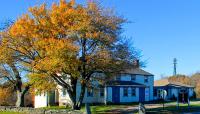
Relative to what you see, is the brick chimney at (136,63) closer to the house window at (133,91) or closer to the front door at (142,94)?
the house window at (133,91)

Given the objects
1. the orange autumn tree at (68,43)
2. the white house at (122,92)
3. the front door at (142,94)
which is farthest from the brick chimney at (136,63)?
the front door at (142,94)

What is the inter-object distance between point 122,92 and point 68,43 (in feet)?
91.5

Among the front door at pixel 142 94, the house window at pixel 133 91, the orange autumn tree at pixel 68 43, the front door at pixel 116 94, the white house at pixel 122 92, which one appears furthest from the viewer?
the front door at pixel 142 94

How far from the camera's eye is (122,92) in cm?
6662

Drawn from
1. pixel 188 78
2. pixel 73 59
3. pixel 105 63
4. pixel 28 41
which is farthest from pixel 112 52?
pixel 188 78

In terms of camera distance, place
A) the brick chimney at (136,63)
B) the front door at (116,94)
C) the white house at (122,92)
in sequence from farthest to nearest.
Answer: the front door at (116,94)
the white house at (122,92)
the brick chimney at (136,63)

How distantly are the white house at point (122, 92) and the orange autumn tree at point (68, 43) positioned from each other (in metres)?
16.8

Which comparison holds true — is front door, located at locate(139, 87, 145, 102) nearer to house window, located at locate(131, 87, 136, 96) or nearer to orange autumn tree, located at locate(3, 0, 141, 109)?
house window, located at locate(131, 87, 136, 96)

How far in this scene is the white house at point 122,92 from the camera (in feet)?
209

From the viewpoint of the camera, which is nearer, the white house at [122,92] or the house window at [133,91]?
the white house at [122,92]

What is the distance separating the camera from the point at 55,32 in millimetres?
41844

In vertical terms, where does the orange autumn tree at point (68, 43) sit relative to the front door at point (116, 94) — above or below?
above

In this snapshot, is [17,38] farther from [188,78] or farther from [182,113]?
[188,78]

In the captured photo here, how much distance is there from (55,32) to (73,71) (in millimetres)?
4111
